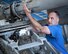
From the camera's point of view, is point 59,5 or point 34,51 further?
point 34,51

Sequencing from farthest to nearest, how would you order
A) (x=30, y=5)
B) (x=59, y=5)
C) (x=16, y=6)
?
(x=16, y=6), (x=30, y=5), (x=59, y=5)

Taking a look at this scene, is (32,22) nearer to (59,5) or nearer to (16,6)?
(16,6)

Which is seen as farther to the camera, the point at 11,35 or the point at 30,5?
the point at 11,35

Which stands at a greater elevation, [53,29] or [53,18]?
[53,18]

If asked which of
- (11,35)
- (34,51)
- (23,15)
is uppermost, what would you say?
(23,15)

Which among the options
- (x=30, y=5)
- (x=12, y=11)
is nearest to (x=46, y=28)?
(x=30, y=5)

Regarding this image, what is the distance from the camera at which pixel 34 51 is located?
10.2 ft

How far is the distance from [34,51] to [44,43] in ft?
0.70

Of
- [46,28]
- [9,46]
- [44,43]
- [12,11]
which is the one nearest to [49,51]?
[44,43]

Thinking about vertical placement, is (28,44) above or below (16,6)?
below

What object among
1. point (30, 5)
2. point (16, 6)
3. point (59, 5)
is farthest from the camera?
point (16, 6)

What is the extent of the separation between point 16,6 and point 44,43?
0.61 m

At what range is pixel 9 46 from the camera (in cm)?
286

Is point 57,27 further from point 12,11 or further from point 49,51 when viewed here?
point 12,11
